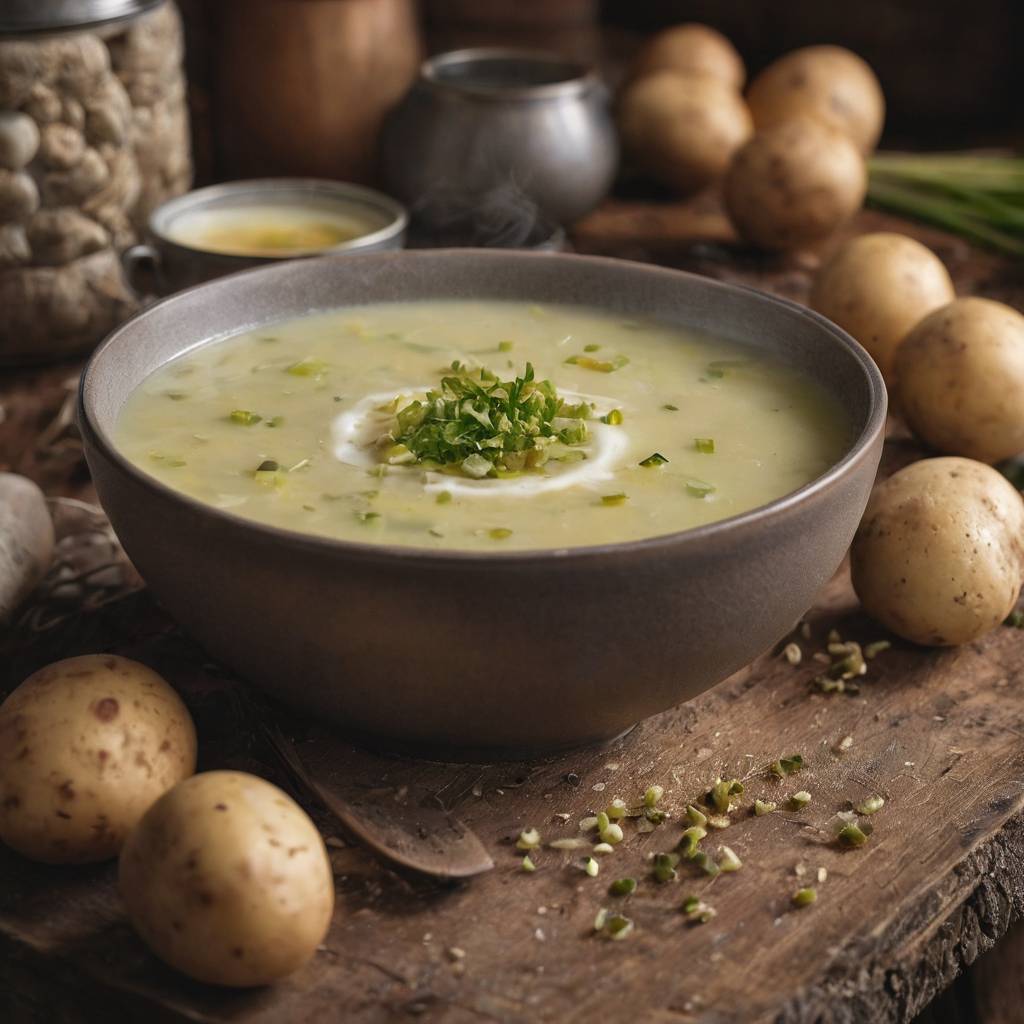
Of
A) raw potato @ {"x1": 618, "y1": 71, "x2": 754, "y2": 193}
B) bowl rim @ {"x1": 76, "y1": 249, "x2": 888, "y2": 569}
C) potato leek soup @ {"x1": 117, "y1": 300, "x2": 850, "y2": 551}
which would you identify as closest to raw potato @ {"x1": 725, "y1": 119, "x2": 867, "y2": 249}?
raw potato @ {"x1": 618, "y1": 71, "x2": 754, "y2": 193}

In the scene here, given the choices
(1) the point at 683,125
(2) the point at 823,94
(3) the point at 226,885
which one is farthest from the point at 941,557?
(2) the point at 823,94

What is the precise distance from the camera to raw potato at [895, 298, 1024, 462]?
2.11 meters

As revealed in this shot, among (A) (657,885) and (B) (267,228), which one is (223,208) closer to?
(B) (267,228)

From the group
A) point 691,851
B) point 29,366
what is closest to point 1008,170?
point 29,366

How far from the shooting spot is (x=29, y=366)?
2.60 meters

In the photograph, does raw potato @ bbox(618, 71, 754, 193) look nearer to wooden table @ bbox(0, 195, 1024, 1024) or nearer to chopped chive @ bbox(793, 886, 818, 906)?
wooden table @ bbox(0, 195, 1024, 1024)

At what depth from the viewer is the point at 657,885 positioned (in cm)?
137

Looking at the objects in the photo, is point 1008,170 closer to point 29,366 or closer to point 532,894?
point 29,366

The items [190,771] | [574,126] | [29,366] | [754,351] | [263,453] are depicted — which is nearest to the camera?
[190,771]

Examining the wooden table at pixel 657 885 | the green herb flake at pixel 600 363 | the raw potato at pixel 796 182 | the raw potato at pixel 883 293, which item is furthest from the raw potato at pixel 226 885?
the raw potato at pixel 796 182

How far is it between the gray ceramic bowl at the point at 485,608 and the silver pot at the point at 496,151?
1435 mm

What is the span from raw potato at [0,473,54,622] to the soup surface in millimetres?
819

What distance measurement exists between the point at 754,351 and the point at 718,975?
2.79ft

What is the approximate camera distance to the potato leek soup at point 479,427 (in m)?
1.47
